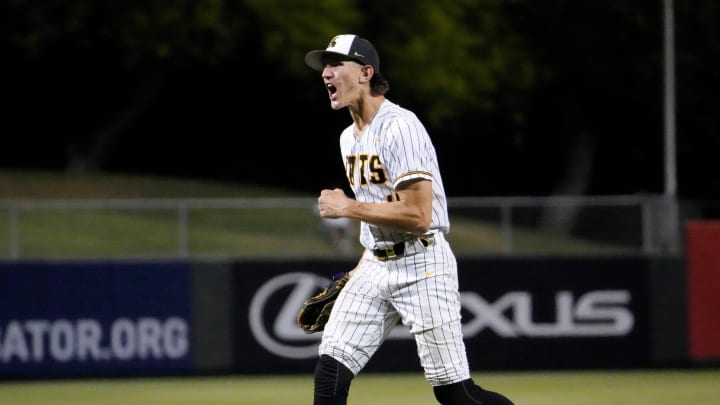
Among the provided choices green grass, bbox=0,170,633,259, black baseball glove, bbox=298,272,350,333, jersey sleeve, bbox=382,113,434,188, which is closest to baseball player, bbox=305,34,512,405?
jersey sleeve, bbox=382,113,434,188

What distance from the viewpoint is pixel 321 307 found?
26.3 ft

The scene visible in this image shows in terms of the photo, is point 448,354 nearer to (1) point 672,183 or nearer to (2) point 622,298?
(2) point 622,298

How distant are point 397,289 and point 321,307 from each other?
632mm

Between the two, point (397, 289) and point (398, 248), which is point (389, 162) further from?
point (397, 289)

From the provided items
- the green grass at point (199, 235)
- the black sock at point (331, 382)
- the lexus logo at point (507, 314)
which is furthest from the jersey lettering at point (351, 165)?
the green grass at point (199, 235)

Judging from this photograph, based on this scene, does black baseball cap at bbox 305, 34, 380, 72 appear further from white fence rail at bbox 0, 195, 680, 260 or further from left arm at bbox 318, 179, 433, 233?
white fence rail at bbox 0, 195, 680, 260

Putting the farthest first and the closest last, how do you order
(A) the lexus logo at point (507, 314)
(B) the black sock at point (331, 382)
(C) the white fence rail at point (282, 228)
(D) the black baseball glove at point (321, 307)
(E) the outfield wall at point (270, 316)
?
(C) the white fence rail at point (282, 228)
(A) the lexus logo at point (507, 314)
(E) the outfield wall at point (270, 316)
(D) the black baseball glove at point (321, 307)
(B) the black sock at point (331, 382)

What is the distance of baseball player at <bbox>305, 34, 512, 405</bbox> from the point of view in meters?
7.40

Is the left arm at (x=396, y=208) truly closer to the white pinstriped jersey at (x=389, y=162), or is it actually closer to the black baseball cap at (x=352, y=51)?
the white pinstriped jersey at (x=389, y=162)

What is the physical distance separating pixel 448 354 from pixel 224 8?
2219 cm

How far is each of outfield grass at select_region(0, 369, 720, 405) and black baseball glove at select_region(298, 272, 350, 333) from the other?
10.9 feet

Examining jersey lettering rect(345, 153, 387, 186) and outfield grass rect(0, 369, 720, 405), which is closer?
jersey lettering rect(345, 153, 387, 186)

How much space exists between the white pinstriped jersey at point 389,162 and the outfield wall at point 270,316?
6006 millimetres

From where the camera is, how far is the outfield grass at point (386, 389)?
11.5 metres
